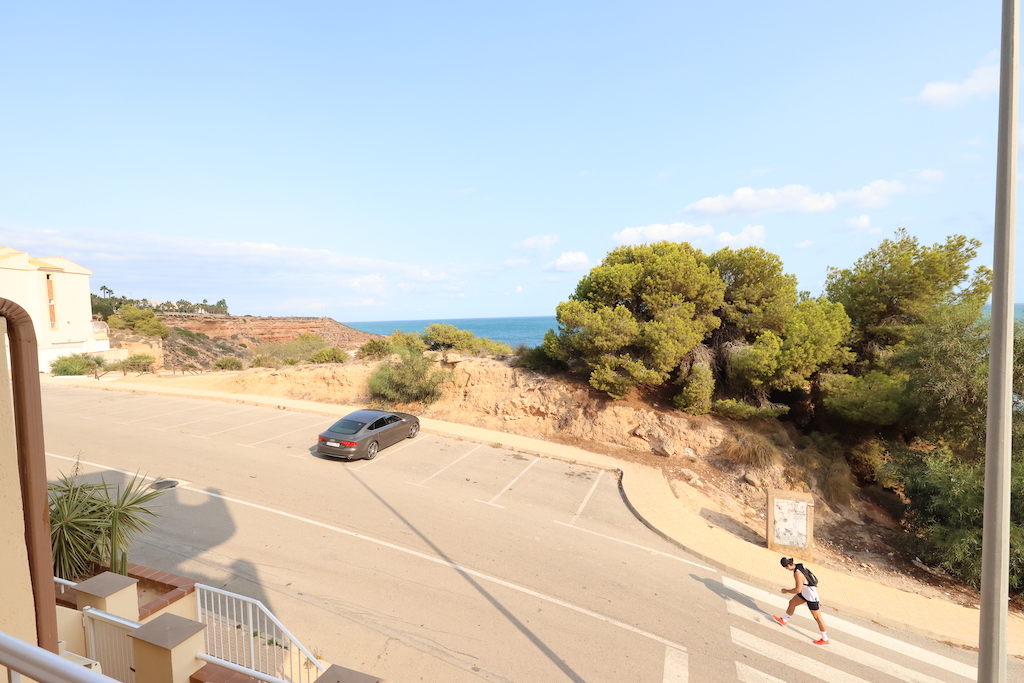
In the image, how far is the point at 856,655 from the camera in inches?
265

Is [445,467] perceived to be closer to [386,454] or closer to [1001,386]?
[386,454]

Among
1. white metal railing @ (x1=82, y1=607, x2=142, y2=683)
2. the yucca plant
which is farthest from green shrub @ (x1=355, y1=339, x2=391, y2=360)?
white metal railing @ (x1=82, y1=607, x2=142, y2=683)

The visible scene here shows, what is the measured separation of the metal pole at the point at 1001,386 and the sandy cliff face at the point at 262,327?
79.2 meters

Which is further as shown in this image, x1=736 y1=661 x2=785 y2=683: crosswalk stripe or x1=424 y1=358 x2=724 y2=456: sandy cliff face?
x1=424 y1=358 x2=724 y2=456: sandy cliff face

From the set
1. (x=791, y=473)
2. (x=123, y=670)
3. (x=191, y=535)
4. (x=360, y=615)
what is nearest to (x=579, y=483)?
(x=791, y=473)

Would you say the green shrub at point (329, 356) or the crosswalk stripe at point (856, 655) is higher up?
A: the green shrub at point (329, 356)

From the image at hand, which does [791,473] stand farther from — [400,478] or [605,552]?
[400,478]

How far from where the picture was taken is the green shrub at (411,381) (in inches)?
865

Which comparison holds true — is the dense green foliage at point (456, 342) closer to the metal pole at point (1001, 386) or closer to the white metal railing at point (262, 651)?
the white metal railing at point (262, 651)

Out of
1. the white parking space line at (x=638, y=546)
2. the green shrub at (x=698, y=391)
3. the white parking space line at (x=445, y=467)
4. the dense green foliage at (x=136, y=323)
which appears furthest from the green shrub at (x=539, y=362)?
the dense green foliage at (x=136, y=323)

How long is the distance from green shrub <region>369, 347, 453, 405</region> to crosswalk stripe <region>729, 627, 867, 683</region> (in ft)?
54.7

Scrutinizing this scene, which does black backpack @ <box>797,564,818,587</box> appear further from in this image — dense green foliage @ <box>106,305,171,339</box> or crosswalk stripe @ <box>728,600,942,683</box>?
dense green foliage @ <box>106,305,171,339</box>

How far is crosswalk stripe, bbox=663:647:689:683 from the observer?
6.02 metres

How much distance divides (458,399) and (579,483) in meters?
9.60
